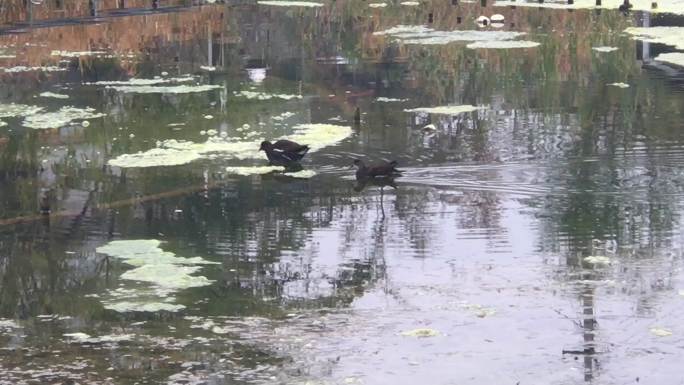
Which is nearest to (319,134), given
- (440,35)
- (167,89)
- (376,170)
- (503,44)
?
(376,170)

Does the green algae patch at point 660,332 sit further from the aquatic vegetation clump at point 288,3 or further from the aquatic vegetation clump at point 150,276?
the aquatic vegetation clump at point 288,3

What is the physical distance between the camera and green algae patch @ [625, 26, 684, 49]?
22.5m

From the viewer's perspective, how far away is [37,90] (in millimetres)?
18516

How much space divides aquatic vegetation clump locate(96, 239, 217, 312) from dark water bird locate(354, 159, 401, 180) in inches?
96.5

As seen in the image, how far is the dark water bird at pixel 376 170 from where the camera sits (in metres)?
12.2

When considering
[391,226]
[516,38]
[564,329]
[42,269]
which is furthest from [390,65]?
[564,329]

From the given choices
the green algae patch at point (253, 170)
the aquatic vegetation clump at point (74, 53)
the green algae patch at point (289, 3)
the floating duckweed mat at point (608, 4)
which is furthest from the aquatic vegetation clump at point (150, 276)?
the green algae patch at point (289, 3)

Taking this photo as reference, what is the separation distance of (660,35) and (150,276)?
52.1ft

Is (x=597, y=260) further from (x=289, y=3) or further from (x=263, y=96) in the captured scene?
(x=289, y=3)

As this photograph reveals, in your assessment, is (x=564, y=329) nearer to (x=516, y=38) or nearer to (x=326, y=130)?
(x=326, y=130)

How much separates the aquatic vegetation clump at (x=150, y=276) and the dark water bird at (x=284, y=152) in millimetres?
2738

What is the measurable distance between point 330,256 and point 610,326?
99.9 inches

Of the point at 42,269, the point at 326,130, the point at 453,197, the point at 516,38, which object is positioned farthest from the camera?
the point at 516,38

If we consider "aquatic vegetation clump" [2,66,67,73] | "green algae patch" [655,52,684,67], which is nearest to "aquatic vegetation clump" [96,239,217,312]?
"aquatic vegetation clump" [2,66,67,73]
